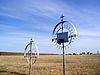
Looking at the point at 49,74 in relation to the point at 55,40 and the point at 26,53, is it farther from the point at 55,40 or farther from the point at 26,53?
the point at 55,40

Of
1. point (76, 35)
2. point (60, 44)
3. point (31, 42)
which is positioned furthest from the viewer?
point (31, 42)

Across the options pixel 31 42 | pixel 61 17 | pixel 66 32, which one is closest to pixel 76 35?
pixel 66 32

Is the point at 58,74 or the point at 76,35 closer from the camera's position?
the point at 76,35

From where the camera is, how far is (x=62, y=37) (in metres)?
17.6

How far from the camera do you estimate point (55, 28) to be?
1877 cm

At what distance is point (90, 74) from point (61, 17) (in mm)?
10990

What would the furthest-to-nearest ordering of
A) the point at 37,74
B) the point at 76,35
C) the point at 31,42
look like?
the point at 37,74 < the point at 31,42 < the point at 76,35

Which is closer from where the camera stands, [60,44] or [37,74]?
[60,44]

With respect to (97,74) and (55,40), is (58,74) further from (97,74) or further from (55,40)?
(55,40)

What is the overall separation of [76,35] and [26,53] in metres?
8.93

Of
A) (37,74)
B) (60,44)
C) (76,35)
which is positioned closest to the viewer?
(76,35)

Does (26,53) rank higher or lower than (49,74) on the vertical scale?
higher

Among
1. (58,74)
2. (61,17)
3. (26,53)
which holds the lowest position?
(58,74)

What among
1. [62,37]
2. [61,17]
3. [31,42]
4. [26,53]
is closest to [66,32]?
[62,37]
